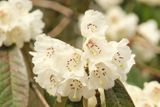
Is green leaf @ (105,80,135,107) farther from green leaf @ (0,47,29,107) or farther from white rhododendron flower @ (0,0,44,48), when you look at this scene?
white rhododendron flower @ (0,0,44,48)

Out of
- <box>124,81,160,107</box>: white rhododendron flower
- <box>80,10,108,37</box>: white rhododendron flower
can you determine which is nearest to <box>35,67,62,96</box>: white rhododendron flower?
<box>80,10,108,37</box>: white rhododendron flower

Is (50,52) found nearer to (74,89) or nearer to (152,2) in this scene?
(74,89)

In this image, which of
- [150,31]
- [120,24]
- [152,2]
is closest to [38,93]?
[120,24]

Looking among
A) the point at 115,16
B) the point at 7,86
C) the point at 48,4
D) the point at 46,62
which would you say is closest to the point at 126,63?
the point at 46,62

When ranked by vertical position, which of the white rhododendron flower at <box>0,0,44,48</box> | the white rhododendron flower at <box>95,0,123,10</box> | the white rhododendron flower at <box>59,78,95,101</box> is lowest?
the white rhododendron flower at <box>59,78,95,101</box>

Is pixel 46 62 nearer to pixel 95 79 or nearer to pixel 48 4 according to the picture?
pixel 95 79

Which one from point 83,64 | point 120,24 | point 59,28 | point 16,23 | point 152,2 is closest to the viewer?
point 83,64

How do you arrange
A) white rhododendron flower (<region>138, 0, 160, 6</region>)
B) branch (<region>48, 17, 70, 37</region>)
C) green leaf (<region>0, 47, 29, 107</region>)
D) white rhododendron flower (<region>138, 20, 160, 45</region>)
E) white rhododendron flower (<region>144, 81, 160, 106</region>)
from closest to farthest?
green leaf (<region>0, 47, 29, 107</region>)
white rhododendron flower (<region>144, 81, 160, 106</region>)
branch (<region>48, 17, 70, 37</region>)
white rhododendron flower (<region>138, 20, 160, 45</region>)
white rhododendron flower (<region>138, 0, 160, 6</region>)
